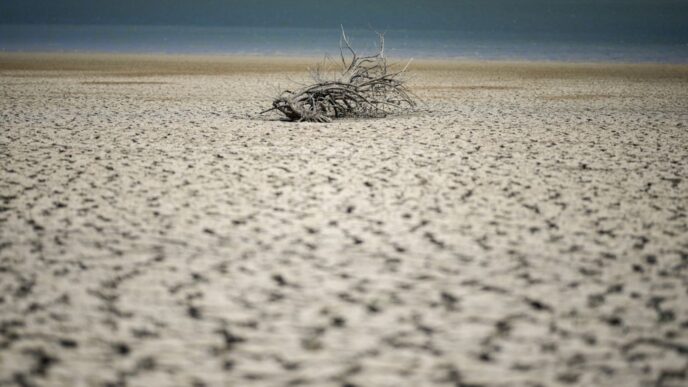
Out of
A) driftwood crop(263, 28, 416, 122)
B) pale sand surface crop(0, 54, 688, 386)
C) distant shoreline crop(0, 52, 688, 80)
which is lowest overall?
pale sand surface crop(0, 54, 688, 386)

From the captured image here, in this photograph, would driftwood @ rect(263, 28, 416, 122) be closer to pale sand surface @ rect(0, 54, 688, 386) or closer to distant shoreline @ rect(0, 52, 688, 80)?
pale sand surface @ rect(0, 54, 688, 386)

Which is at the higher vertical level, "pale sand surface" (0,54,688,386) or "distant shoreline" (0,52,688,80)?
"distant shoreline" (0,52,688,80)

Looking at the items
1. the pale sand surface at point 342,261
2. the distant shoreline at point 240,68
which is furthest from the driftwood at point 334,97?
the distant shoreline at point 240,68

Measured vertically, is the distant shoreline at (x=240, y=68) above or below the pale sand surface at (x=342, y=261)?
above

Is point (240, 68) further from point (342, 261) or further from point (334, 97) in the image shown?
point (342, 261)

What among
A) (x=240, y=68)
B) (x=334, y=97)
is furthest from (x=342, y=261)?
(x=240, y=68)

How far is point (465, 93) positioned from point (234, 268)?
11.9 metres

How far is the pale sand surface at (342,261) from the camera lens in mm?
2279

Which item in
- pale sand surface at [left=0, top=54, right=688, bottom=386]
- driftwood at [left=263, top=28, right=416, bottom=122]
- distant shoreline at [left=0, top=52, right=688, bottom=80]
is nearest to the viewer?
pale sand surface at [left=0, top=54, right=688, bottom=386]

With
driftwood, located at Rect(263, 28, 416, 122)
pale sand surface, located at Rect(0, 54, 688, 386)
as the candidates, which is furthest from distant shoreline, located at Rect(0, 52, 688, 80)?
pale sand surface, located at Rect(0, 54, 688, 386)

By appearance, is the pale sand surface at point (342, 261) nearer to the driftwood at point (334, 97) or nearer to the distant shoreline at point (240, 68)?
the driftwood at point (334, 97)

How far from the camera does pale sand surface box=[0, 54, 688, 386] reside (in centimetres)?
228

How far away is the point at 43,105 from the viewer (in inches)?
424

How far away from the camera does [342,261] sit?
3.31m
